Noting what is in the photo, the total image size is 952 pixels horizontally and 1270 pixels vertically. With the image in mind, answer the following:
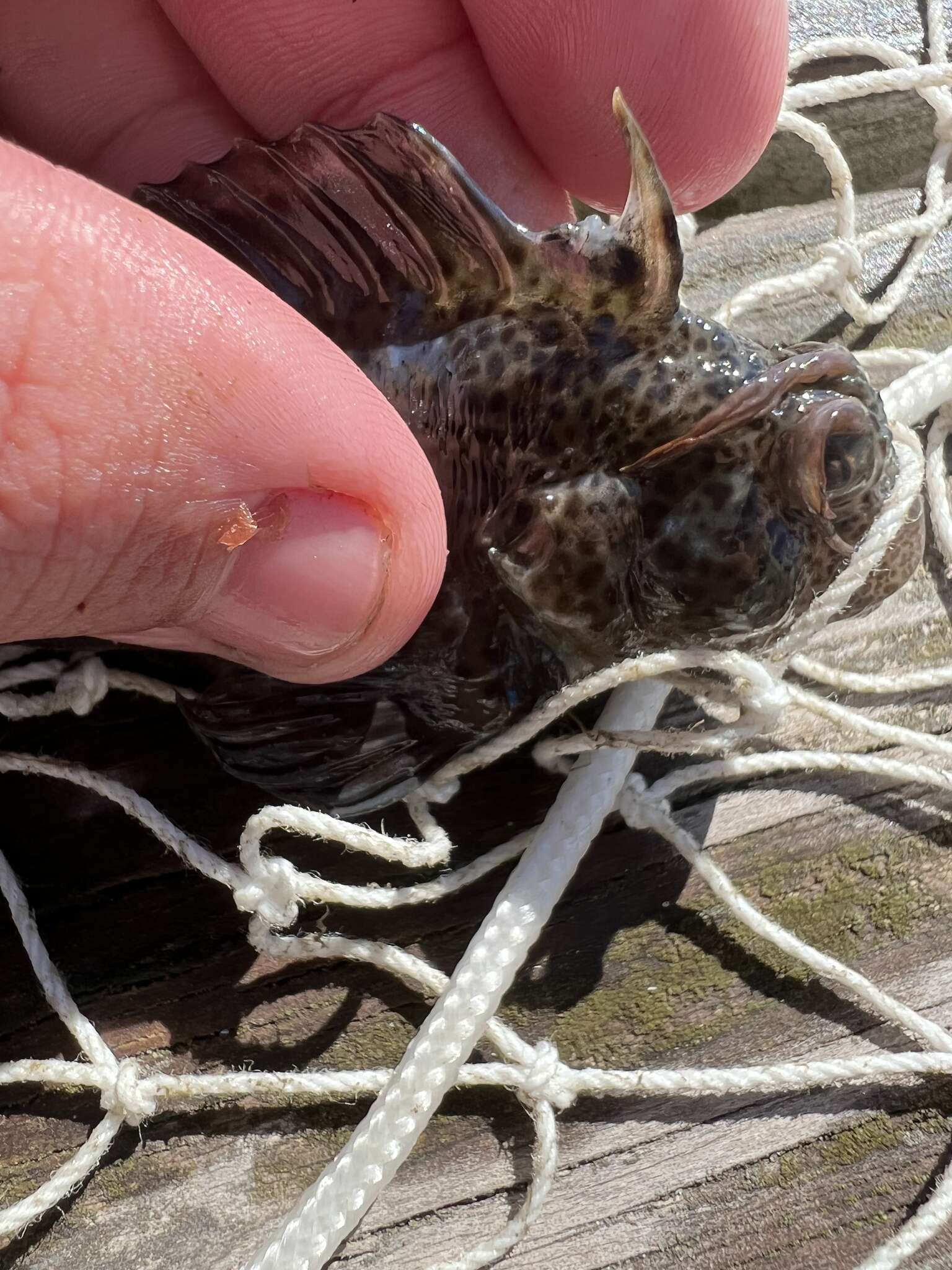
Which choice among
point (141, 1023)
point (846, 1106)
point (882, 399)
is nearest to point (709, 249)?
point (882, 399)

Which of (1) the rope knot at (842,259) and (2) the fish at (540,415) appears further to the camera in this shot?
(1) the rope knot at (842,259)

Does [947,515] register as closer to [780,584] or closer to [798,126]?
[780,584]

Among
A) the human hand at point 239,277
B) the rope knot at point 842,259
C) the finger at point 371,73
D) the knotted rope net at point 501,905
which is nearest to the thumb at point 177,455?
→ the human hand at point 239,277

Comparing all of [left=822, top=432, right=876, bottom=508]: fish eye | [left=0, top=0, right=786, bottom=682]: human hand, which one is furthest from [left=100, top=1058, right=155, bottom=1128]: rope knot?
[left=822, top=432, right=876, bottom=508]: fish eye

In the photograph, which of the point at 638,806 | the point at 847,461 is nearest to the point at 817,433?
the point at 847,461

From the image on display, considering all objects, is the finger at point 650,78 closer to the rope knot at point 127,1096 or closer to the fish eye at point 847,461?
the fish eye at point 847,461

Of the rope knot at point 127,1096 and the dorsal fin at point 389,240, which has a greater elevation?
the dorsal fin at point 389,240
